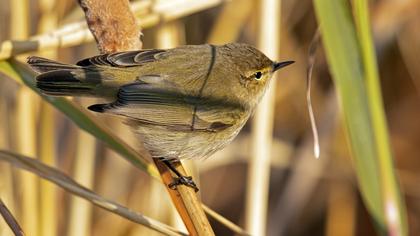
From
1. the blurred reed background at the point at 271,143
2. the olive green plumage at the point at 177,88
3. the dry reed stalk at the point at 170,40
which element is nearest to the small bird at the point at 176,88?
the olive green plumage at the point at 177,88

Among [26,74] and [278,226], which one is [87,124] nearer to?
[26,74]

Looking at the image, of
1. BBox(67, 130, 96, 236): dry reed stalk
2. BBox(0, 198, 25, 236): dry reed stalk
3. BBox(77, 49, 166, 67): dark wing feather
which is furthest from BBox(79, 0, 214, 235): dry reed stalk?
BBox(67, 130, 96, 236): dry reed stalk

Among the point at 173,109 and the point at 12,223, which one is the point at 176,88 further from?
the point at 12,223

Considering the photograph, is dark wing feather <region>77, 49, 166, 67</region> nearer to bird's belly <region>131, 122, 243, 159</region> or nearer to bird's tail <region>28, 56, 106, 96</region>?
bird's tail <region>28, 56, 106, 96</region>

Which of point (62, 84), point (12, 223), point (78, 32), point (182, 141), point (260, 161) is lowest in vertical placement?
point (12, 223)

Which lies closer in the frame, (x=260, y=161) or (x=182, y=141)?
(x=182, y=141)

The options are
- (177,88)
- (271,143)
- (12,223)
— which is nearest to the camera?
(12,223)

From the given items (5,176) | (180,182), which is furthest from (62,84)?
(5,176)
